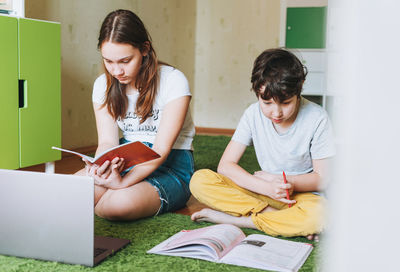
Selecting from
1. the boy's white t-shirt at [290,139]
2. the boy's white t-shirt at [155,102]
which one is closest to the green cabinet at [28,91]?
the boy's white t-shirt at [155,102]

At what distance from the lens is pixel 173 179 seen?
165 cm

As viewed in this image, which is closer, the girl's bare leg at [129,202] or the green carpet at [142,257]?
the green carpet at [142,257]

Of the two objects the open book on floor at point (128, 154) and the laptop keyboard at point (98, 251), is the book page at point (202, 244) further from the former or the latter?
the open book on floor at point (128, 154)

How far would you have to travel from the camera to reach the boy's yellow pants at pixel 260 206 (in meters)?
1.34

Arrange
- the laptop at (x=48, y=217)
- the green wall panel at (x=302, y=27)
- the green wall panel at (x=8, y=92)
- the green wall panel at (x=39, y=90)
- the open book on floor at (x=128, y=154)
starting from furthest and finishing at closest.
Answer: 1. the green wall panel at (x=302, y=27)
2. the green wall panel at (x=39, y=90)
3. the green wall panel at (x=8, y=92)
4. the open book on floor at (x=128, y=154)
5. the laptop at (x=48, y=217)

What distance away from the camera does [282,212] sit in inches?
54.4

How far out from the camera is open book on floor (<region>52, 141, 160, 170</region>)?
1.25 metres

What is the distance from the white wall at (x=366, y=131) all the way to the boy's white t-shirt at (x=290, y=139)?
117 centimetres

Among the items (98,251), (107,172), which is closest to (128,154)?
(107,172)

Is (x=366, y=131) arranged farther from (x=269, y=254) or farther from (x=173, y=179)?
(x=173, y=179)

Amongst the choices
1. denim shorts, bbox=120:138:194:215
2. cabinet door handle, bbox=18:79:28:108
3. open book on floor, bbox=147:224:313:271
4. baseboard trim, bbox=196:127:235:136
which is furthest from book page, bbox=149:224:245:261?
baseboard trim, bbox=196:127:235:136

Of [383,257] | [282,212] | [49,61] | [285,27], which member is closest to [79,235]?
[282,212]

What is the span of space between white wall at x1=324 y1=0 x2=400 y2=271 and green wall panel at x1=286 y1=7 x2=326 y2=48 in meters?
3.57

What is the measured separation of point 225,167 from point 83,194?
0.62 m
